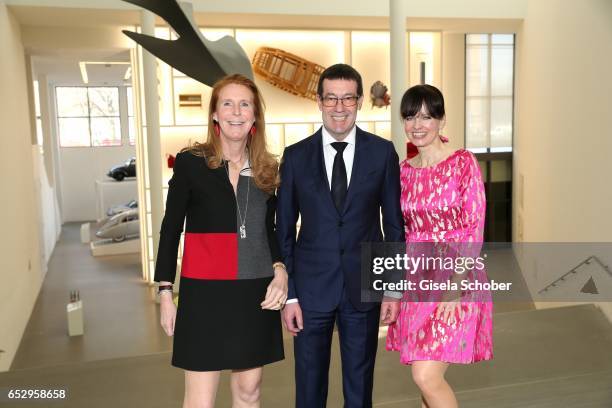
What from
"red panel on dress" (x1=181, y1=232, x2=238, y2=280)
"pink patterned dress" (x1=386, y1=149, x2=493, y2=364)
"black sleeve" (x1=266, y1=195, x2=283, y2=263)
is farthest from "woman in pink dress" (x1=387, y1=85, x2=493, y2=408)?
"red panel on dress" (x1=181, y1=232, x2=238, y2=280)

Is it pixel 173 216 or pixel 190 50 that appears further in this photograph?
pixel 190 50

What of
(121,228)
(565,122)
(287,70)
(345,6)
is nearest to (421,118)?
(565,122)

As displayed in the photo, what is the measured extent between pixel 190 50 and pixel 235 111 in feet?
9.45

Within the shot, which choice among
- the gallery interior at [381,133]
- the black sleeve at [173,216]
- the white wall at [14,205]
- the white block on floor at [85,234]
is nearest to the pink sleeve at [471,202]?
the black sleeve at [173,216]

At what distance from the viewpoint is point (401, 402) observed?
276 centimetres

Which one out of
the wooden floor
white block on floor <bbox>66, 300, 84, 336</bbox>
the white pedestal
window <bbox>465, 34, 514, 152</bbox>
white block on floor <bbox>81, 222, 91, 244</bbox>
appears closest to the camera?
the wooden floor

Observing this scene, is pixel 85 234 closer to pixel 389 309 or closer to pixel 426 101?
pixel 389 309

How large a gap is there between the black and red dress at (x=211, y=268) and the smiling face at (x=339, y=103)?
39 centimetres

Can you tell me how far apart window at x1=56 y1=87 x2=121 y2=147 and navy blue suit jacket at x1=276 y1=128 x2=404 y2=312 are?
13238 mm

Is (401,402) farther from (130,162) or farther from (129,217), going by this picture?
(130,162)

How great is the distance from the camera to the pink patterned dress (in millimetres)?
2059

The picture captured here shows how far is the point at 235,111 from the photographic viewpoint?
1.94m

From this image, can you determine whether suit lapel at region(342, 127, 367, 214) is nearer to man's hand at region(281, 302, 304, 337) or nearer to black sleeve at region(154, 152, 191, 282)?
man's hand at region(281, 302, 304, 337)

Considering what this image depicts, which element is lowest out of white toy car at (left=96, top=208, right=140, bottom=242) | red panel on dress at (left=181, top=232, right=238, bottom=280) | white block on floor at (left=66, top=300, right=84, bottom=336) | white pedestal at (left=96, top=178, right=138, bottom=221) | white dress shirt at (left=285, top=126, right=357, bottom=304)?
white block on floor at (left=66, top=300, right=84, bottom=336)
